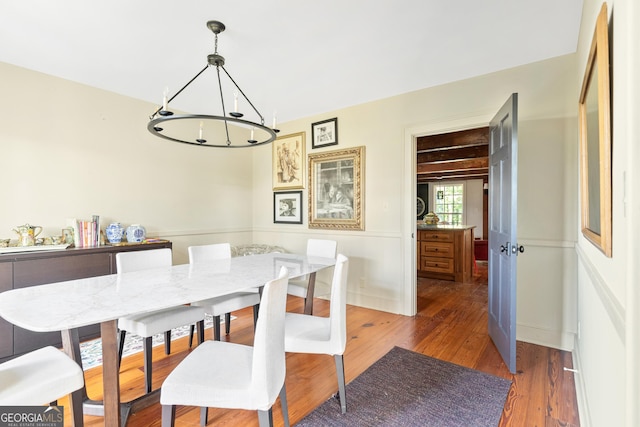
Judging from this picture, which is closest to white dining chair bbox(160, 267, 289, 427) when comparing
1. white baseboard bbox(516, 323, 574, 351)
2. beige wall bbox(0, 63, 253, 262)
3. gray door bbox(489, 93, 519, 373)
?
gray door bbox(489, 93, 519, 373)

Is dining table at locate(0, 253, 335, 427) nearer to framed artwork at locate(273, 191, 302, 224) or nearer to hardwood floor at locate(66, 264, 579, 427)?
hardwood floor at locate(66, 264, 579, 427)

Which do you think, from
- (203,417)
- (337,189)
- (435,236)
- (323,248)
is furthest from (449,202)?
(203,417)

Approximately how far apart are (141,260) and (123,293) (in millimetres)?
879

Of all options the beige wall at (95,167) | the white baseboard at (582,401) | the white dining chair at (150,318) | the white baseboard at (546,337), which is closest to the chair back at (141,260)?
the white dining chair at (150,318)

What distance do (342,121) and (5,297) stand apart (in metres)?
3.45

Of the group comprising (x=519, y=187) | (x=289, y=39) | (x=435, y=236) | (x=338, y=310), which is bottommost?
(x=338, y=310)

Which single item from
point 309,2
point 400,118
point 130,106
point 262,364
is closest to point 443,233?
point 400,118

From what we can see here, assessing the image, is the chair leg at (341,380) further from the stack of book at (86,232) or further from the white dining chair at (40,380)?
the stack of book at (86,232)

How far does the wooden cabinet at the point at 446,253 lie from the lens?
4.91 m

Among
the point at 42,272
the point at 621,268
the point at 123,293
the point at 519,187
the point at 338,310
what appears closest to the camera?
the point at 621,268

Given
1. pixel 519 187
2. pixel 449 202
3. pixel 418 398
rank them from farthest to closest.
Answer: pixel 449 202
pixel 519 187
pixel 418 398

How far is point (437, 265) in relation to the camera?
5.11 meters

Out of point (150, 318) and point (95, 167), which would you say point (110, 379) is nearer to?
point (150, 318)

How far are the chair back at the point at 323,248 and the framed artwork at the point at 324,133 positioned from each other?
157 cm
